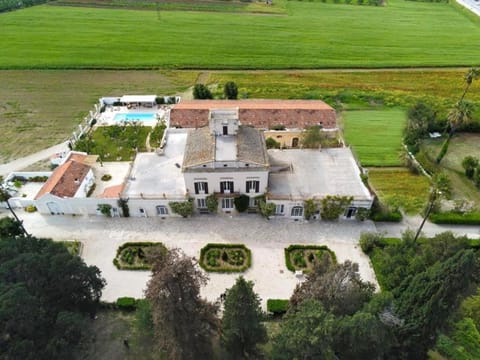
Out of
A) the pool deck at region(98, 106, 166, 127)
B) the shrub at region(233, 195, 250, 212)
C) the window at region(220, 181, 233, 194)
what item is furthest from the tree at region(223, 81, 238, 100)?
the shrub at region(233, 195, 250, 212)

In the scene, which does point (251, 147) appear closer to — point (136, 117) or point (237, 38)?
point (136, 117)

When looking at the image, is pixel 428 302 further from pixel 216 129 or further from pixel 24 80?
pixel 24 80

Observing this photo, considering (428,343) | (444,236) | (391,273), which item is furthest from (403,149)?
(428,343)

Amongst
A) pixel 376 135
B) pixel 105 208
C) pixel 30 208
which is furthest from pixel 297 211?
pixel 30 208

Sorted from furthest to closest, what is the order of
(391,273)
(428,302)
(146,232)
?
(146,232), (391,273), (428,302)

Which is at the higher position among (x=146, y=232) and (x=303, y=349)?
(x=303, y=349)

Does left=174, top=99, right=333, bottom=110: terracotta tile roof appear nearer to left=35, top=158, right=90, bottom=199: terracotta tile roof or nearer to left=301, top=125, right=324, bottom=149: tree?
left=301, top=125, right=324, bottom=149: tree

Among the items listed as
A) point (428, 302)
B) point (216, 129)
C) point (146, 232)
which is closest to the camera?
point (428, 302)
